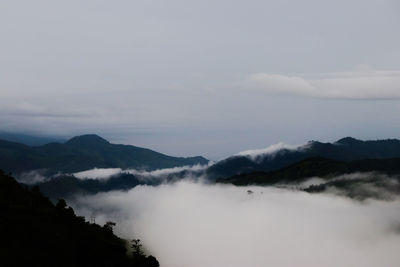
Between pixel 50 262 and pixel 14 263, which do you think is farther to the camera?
pixel 50 262

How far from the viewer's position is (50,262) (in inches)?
7530

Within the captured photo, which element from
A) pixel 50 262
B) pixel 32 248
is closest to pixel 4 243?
pixel 32 248

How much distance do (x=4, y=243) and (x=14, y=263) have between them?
23864 mm

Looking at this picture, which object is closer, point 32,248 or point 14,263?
point 14,263

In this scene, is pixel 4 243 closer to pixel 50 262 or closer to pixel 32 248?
pixel 32 248

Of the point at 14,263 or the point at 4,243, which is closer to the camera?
the point at 14,263

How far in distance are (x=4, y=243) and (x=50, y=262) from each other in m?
24.2

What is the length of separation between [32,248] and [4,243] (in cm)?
1194

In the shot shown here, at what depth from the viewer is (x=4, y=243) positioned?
19912 cm

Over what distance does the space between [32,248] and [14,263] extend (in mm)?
20892

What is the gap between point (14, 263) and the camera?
587 ft
